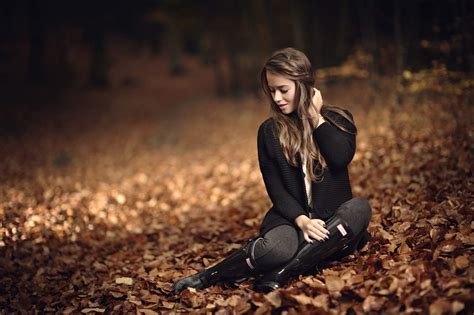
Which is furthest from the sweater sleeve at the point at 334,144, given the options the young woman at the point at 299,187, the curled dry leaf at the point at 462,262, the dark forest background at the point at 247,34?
the dark forest background at the point at 247,34

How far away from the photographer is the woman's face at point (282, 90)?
3113mm

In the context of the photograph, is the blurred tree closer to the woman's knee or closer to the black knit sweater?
the black knit sweater

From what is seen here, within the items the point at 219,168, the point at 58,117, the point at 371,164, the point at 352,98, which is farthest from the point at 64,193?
the point at 58,117

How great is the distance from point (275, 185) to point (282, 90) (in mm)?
717

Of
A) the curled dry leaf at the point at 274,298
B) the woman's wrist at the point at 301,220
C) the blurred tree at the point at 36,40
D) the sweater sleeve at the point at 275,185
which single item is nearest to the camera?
the curled dry leaf at the point at 274,298

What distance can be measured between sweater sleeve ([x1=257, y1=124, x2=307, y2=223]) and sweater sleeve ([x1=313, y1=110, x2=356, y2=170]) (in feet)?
1.24

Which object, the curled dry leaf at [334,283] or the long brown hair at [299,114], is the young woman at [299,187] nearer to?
the long brown hair at [299,114]

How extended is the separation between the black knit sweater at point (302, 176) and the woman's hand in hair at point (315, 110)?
0.05m

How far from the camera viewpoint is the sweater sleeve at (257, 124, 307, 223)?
3182mm

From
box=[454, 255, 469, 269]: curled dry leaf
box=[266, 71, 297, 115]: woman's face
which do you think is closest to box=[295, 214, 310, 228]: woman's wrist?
box=[266, 71, 297, 115]: woman's face

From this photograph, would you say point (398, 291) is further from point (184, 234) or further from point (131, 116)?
point (131, 116)

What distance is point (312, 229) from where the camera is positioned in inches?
117

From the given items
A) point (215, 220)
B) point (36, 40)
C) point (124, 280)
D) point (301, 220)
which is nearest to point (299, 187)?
point (301, 220)

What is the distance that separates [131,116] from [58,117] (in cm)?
298
